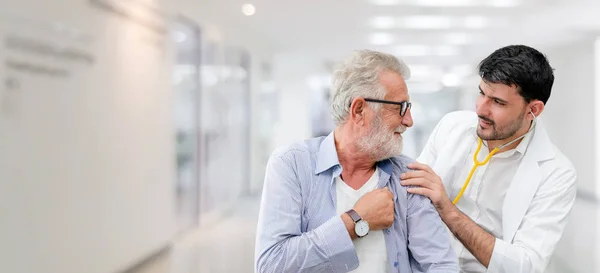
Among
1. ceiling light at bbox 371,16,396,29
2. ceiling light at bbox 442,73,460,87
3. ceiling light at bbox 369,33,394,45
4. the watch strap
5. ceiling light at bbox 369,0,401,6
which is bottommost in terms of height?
the watch strap

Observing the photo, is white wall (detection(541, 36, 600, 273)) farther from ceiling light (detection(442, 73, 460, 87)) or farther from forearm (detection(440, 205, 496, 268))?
forearm (detection(440, 205, 496, 268))

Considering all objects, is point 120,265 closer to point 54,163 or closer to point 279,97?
point 54,163

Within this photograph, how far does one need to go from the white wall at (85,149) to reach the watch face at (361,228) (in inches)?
91.7

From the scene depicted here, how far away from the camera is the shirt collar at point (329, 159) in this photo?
5.42 feet

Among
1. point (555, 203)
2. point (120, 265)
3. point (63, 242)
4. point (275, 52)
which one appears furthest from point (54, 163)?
point (275, 52)

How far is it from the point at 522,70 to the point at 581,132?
287 inches

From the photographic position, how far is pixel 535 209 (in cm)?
194

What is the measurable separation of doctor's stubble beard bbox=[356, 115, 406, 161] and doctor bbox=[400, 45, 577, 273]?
93 mm

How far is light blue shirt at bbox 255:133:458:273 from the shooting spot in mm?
1527

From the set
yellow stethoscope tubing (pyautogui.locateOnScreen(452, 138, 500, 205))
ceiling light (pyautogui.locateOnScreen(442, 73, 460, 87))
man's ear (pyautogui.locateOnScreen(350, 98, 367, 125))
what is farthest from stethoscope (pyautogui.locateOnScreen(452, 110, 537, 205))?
ceiling light (pyautogui.locateOnScreen(442, 73, 460, 87))

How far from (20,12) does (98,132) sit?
1195 millimetres

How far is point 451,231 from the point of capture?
1.87 m

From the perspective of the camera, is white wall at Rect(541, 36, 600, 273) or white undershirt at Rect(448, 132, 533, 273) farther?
white wall at Rect(541, 36, 600, 273)

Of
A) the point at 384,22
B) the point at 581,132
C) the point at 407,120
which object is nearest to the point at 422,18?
the point at 384,22
